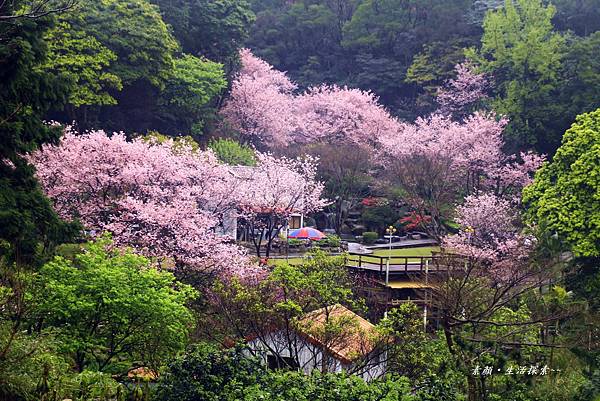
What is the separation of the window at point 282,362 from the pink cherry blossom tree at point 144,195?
6.52 m

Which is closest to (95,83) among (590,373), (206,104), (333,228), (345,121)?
(206,104)

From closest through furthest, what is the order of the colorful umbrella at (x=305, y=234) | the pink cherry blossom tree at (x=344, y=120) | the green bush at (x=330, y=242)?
the colorful umbrella at (x=305, y=234), the green bush at (x=330, y=242), the pink cherry blossom tree at (x=344, y=120)

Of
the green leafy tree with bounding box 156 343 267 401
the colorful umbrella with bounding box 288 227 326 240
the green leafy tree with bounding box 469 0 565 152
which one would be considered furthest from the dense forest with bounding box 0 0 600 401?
the colorful umbrella with bounding box 288 227 326 240

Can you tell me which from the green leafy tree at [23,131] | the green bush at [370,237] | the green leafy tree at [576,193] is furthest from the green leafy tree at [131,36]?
the green leafy tree at [576,193]

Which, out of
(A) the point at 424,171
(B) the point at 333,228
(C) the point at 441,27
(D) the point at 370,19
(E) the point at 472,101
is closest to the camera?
(A) the point at 424,171

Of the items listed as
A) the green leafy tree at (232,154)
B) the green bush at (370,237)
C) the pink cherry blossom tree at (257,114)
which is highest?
the pink cherry blossom tree at (257,114)

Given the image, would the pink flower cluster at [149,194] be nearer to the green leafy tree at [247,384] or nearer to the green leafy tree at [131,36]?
the green leafy tree at [131,36]

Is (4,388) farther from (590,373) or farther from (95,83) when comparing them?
(95,83)

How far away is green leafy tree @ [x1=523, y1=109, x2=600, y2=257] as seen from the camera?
20906 millimetres

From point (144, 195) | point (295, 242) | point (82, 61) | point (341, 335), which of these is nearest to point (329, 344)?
point (341, 335)

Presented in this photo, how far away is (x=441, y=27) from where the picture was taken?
47812mm

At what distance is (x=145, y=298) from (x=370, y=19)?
43.5m

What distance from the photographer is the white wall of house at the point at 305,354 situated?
12312 millimetres

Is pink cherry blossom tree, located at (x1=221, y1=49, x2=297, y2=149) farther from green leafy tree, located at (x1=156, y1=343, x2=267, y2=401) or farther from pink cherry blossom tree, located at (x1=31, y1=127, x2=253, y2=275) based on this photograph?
green leafy tree, located at (x1=156, y1=343, x2=267, y2=401)
